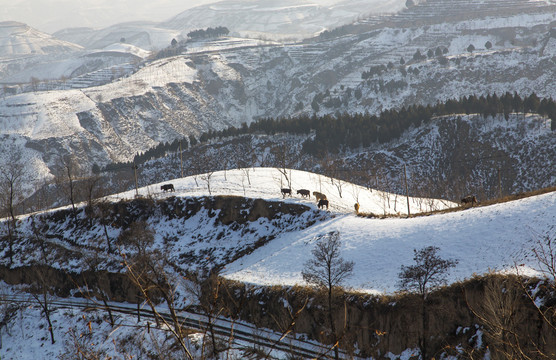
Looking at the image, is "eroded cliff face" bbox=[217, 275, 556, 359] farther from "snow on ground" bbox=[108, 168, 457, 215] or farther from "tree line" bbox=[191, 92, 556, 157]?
"tree line" bbox=[191, 92, 556, 157]

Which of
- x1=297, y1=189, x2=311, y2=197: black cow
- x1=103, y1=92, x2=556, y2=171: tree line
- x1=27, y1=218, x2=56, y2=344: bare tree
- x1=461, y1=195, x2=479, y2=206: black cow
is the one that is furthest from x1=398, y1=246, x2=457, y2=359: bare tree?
x1=103, y1=92, x2=556, y2=171: tree line

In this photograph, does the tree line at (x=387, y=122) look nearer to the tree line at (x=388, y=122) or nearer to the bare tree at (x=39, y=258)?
the tree line at (x=388, y=122)

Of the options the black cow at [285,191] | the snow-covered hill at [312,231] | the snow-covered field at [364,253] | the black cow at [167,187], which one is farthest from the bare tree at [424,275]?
the black cow at [167,187]

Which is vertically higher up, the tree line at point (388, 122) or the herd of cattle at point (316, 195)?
the herd of cattle at point (316, 195)

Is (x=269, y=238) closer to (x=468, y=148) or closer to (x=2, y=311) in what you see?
(x=2, y=311)

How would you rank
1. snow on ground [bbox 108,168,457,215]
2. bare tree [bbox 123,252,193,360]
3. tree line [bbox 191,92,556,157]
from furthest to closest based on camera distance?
tree line [bbox 191,92,556,157] → snow on ground [bbox 108,168,457,215] → bare tree [bbox 123,252,193,360]

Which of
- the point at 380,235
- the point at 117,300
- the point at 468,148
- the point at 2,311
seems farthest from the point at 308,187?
the point at 468,148

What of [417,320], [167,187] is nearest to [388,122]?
[167,187]

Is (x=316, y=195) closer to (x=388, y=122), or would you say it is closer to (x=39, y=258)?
(x=39, y=258)
